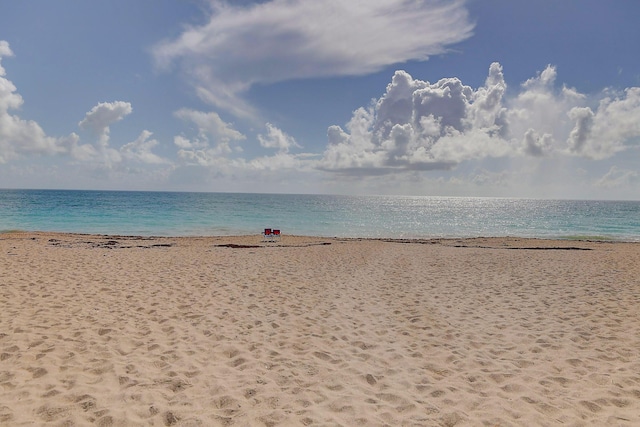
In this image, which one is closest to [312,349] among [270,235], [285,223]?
[270,235]

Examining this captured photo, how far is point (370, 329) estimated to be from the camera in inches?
309

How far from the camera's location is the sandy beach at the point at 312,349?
468 centimetres

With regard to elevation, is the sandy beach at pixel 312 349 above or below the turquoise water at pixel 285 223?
below

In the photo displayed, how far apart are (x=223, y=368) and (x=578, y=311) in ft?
29.2

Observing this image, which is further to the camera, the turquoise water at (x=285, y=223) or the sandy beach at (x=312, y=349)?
the turquoise water at (x=285, y=223)

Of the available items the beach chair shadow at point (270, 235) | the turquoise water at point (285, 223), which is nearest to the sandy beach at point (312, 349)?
the beach chair shadow at point (270, 235)

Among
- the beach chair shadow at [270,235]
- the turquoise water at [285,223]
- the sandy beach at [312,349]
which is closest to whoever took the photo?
the sandy beach at [312,349]

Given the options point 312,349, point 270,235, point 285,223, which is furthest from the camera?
point 285,223

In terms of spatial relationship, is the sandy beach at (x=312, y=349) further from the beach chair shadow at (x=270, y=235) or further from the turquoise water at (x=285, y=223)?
the turquoise water at (x=285, y=223)

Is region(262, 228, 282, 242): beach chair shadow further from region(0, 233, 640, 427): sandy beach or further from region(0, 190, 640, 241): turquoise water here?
region(0, 233, 640, 427): sandy beach

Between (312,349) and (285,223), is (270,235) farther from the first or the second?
(285,223)

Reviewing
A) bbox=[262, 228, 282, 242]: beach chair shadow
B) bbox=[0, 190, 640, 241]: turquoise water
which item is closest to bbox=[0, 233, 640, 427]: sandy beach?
bbox=[262, 228, 282, 242]: beach chair shadow

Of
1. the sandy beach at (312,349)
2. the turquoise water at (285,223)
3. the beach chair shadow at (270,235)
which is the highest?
the turquoise water at (285,223)

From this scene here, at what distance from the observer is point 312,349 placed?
6.70 m
